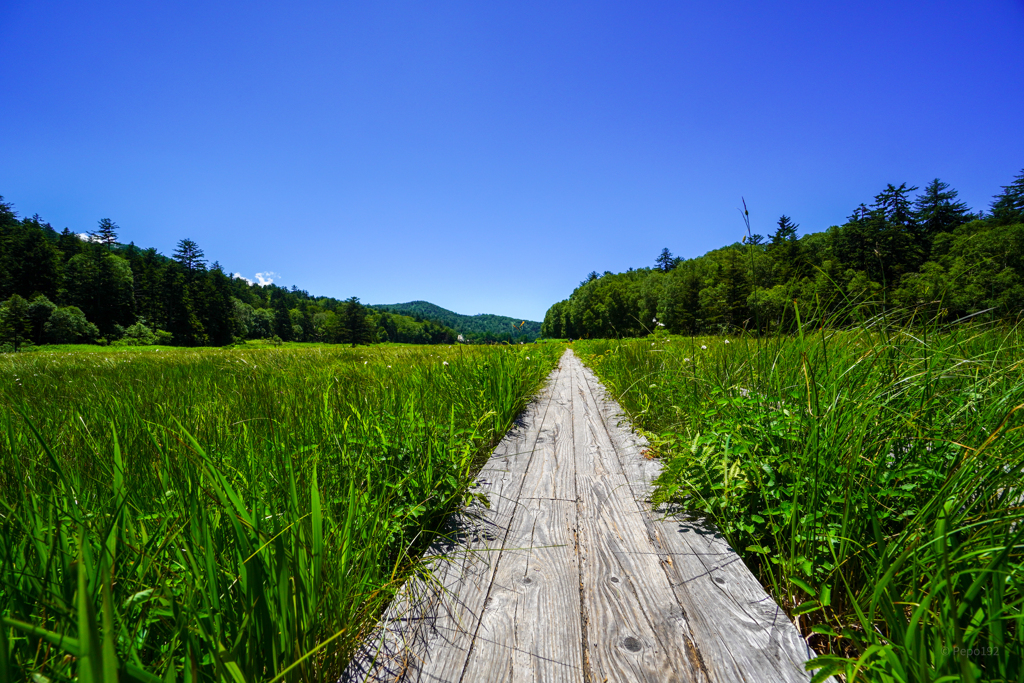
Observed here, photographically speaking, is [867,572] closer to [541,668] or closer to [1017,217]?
[541,668]

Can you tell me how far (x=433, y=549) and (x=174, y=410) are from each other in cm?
293

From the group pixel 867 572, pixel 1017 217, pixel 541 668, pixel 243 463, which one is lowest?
pixel 541 668

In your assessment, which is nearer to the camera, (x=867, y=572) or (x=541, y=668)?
(x=541, y=668)

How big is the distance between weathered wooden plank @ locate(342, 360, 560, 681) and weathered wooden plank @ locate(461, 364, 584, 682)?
5cm

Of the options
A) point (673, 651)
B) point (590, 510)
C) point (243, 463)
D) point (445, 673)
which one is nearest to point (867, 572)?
point (673, 651)

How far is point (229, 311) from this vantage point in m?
60.8

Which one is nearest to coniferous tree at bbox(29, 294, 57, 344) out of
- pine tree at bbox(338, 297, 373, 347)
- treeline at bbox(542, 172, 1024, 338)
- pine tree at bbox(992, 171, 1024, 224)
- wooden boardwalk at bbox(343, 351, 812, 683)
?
pine tree at bbox(338, 297, 373, 347)

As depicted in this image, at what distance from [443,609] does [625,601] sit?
2.18 ft

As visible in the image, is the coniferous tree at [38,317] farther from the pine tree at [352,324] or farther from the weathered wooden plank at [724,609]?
the weathered wooden plank at [724,609]

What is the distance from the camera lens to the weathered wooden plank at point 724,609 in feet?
3.37

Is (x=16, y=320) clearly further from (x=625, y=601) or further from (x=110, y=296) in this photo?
(x=625, y=601)

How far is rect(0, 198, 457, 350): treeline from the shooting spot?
33.5 m

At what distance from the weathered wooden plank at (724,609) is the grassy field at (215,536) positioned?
1041mm

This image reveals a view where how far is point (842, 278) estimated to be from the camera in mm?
5363
